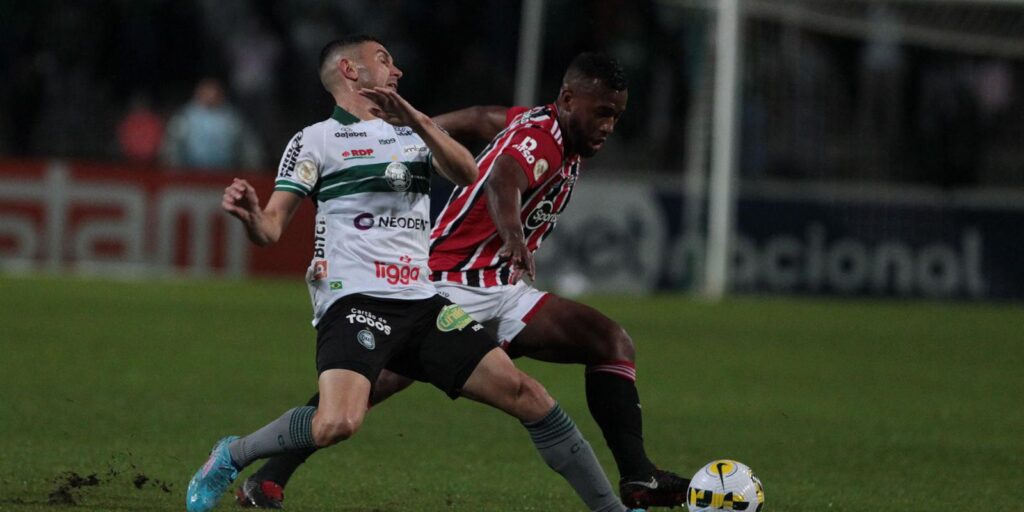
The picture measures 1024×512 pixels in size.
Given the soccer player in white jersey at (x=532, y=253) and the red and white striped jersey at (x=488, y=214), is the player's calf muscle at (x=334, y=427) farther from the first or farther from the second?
the red and white striped jersey at (x=488, y=214)

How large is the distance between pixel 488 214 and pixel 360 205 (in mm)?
1006

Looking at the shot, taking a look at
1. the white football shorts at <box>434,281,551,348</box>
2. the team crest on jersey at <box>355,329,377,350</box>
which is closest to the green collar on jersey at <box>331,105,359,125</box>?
the team crest on jersey at <box>355,329,377,350</box>

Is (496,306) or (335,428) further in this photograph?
(496,306)

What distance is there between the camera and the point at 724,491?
6.55 meters

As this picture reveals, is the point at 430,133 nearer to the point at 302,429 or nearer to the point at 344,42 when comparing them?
the point at 344,42

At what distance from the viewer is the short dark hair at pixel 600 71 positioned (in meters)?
7.15

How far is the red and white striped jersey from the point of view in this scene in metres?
7.16

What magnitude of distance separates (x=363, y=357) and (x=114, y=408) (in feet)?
14.5

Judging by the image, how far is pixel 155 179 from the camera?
20.1 metres

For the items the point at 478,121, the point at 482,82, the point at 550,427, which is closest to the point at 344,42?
the point at 478,121

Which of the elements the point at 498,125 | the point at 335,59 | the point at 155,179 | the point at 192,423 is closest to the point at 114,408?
the point at 192,423

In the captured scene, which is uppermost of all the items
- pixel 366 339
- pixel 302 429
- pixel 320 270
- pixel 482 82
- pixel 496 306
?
pixel 482 82

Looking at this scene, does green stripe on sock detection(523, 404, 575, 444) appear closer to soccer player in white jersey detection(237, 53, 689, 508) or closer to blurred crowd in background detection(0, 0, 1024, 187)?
soccer player in white jersey detection(237, 53, 689, 508)

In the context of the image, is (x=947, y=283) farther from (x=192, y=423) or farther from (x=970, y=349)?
(x=192, y=423)
